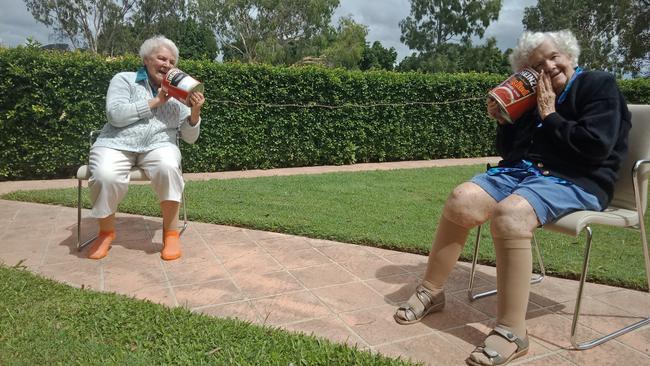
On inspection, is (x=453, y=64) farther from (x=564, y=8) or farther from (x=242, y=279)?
(x=242, y=279)

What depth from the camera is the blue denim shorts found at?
2037 millimetres

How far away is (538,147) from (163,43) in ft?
8.19

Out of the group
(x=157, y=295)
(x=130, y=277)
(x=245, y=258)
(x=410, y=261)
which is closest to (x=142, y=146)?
(x=130, y=277)

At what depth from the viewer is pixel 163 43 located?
3221 mm

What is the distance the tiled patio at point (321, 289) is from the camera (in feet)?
6.93

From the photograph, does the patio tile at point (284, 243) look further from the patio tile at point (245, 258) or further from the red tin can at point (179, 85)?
the red tin can at point (179, 85)

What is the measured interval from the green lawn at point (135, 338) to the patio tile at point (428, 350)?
0.43ft

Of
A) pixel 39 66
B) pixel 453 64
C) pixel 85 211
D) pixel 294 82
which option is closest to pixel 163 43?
pixel 85 211

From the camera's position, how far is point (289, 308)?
7.97 ft

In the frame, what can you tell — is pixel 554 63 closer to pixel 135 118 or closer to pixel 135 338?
pixel 135 338

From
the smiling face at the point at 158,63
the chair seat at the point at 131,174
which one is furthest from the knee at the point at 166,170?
the smiling face at the point at 158,63

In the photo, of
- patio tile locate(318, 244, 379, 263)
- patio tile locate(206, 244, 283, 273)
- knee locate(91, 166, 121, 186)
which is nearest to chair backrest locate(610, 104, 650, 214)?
patio tile locate(318, 244, 379, 263)

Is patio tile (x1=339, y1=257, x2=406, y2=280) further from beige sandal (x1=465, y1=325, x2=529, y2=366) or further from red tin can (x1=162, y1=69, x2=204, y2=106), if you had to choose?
red tin can (x1=162, y1=69, x2=204, y2=106)

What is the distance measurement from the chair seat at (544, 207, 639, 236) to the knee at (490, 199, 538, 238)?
0.13 meters
